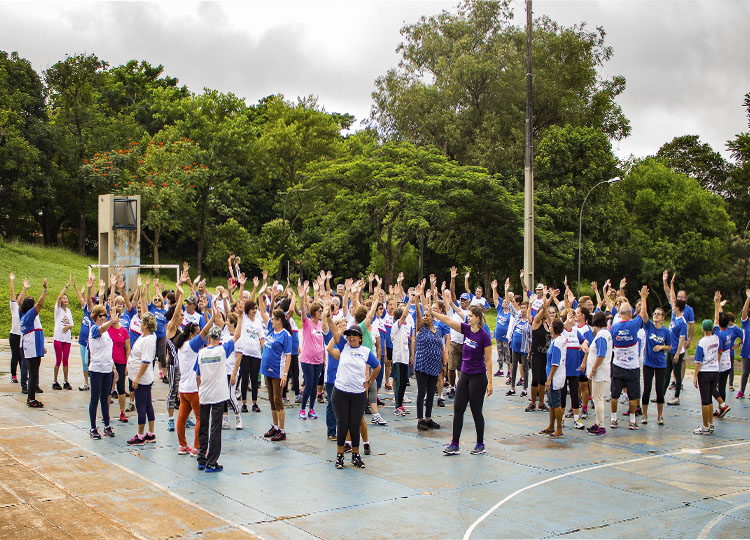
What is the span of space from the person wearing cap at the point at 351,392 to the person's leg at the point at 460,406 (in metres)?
1.45

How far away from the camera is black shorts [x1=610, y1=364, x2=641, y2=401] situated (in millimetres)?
11391

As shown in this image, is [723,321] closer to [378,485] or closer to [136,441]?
[378,485]

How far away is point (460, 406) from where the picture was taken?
972 cm

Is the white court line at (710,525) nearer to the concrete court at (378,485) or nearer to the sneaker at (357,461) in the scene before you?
the concrete court at (378,485)

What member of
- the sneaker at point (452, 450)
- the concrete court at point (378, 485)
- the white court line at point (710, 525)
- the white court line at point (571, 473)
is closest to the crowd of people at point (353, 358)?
the sneaker at point (452, 450)

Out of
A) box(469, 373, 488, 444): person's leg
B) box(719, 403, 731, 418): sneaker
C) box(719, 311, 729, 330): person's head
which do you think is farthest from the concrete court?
box(719, 311, 729, 330): person's head

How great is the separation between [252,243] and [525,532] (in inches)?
1614

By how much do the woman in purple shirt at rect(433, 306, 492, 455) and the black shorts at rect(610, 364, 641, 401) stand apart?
9.11 feet

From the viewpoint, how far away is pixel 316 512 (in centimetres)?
715

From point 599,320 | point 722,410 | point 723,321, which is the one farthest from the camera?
point 723,321

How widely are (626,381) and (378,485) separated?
5198mm

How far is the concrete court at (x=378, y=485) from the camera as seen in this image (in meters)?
6.77

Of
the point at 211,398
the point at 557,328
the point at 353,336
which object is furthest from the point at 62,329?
the point at 557,328

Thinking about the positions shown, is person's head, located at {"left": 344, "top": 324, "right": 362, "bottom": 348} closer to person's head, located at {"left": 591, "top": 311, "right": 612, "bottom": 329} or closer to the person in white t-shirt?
person's head, located at {"left": 591, "top": 311, "right": 612, "bottom": 329}
